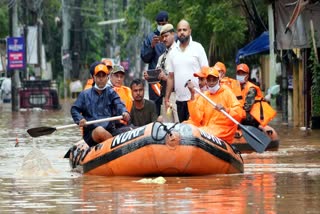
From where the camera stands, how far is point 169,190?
12797 mm

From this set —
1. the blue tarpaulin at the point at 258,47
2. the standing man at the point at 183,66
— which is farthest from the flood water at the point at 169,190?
the blue tarpaulin at the point at 258,47

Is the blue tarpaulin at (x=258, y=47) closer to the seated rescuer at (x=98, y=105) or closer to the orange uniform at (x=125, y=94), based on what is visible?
the orange uniform at (x=125, y=94)

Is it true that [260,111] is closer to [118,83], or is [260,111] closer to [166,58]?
[166,58]

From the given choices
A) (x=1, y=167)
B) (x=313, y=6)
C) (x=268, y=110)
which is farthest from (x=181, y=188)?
(x=313, y=6)

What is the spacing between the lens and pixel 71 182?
1412 cm

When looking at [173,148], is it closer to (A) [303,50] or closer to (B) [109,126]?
(B) [109,126]

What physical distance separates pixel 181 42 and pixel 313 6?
24.0ft

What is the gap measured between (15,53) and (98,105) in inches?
1182

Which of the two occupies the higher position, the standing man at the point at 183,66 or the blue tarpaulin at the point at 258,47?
the standing man at the point at 183,66

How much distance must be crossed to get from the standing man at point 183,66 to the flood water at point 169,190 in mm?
1295

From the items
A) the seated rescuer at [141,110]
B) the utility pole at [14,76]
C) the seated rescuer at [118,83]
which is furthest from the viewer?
the utility pole at [14,76]

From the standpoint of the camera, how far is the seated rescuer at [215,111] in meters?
16.2

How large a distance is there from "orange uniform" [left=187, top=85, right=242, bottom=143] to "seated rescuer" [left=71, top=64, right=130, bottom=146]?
1215 millimetres

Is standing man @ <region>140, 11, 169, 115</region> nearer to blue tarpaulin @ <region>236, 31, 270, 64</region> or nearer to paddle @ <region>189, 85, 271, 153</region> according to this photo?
paddle @ <region>189, 85, 271, 153</region>
